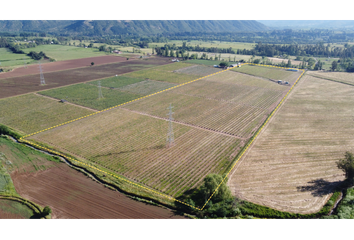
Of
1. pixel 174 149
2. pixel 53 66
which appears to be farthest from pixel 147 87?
pixel 53 66

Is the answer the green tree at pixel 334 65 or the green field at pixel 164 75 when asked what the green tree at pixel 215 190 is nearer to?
the green field at pixel 164 75

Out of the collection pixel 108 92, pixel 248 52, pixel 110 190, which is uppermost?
pixel 248 52

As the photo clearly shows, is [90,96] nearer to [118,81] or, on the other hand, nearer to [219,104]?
[118,81]

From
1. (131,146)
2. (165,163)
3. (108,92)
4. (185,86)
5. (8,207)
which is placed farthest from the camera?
(185,86)

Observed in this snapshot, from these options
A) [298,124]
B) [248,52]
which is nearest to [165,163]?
[298,124]

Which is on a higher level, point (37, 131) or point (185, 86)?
point (185, 86)

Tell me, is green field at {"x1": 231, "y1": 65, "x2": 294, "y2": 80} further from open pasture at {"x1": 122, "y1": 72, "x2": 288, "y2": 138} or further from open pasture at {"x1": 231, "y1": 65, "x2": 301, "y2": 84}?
open pasture at {"x1": 122, "y1": 72, "x2": 288, "y2": 138}

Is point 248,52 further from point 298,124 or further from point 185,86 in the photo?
point 298,124
